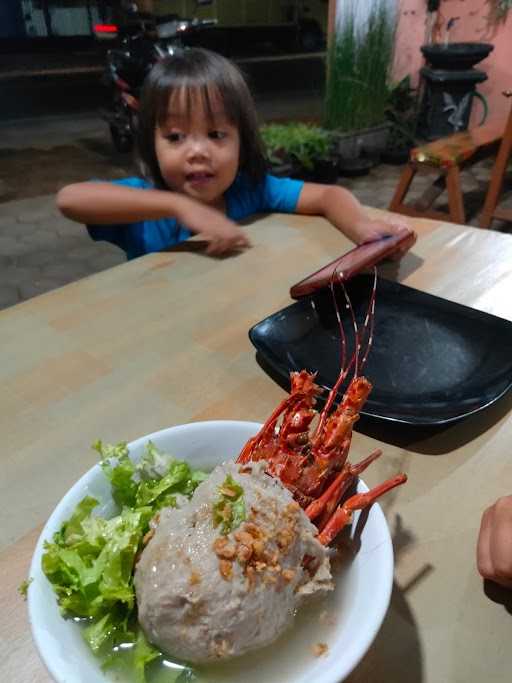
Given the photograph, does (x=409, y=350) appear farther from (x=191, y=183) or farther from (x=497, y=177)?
(x=497, y=177)

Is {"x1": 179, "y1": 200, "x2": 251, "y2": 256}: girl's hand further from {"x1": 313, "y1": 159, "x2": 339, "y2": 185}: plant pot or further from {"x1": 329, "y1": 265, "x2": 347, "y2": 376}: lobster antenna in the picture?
{"x1": 313, "y1": 159, "x2": 339, "y2": 185}: plant pot

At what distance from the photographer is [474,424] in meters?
0.85

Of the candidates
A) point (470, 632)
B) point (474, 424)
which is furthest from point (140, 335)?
point (470, 632)

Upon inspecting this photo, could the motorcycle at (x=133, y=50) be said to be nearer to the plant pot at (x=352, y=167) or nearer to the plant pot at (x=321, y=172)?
the plant pot at (x=321, y=172)

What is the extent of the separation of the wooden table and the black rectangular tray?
0.15 feet

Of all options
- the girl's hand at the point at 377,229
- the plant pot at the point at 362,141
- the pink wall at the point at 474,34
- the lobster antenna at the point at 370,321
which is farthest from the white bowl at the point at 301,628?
the pink wall at the point at 474,34

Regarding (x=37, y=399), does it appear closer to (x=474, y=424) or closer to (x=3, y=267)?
(x=474, y=424)

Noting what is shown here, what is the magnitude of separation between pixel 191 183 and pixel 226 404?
35.7 inches

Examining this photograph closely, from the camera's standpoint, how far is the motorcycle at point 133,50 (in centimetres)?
418

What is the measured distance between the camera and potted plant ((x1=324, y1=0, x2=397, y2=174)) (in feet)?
13.9

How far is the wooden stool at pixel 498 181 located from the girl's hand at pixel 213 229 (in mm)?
2556

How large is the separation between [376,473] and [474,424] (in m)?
0.20

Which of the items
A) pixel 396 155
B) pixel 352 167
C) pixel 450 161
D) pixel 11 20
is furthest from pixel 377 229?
pixel 11 20

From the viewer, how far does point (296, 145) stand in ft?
13.1
